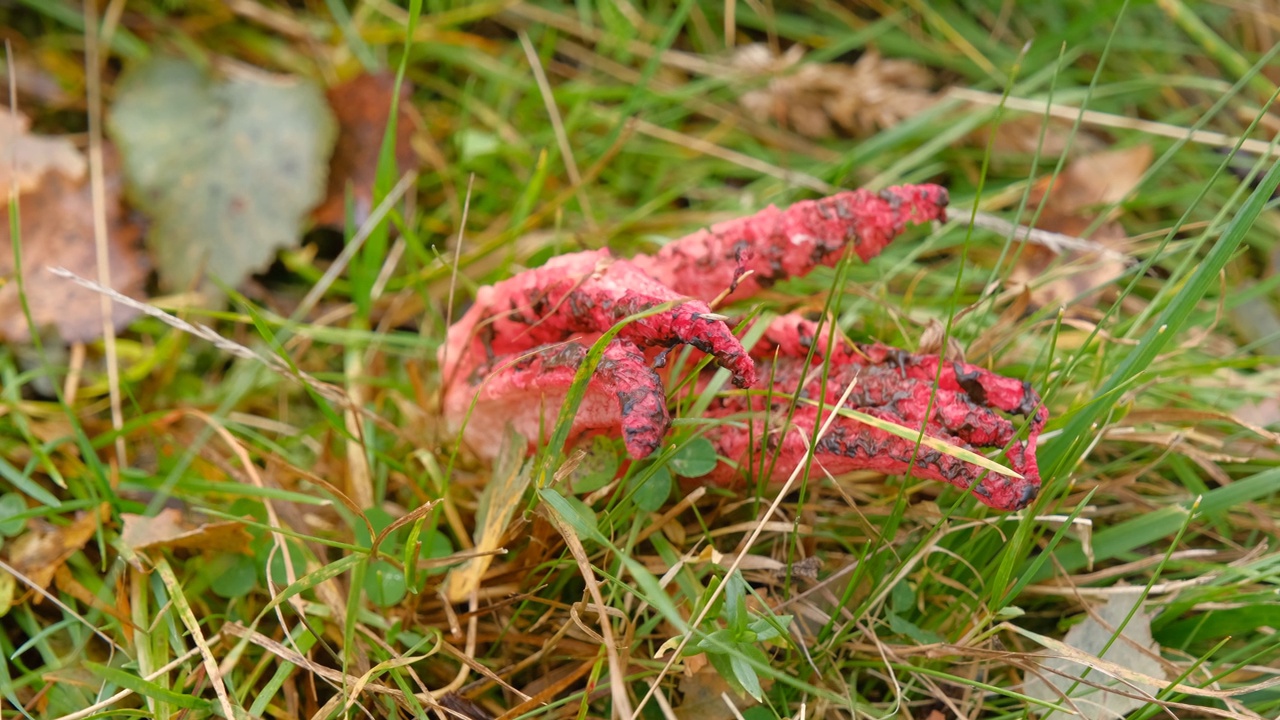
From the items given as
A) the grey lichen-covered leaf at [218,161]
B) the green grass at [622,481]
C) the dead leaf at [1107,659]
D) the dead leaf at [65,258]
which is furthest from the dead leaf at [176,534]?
the dead leaf at [1107,659]

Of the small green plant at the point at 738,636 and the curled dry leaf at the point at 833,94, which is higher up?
the curled dry leaf at the point at 833,94

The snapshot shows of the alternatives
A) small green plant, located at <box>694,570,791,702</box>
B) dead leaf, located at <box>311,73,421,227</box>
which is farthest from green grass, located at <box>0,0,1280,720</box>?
dead leaf, located at <box>311,73,421,227</box>

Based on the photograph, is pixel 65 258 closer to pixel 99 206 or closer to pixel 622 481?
pixel 99 206

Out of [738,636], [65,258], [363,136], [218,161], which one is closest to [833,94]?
[363,136]

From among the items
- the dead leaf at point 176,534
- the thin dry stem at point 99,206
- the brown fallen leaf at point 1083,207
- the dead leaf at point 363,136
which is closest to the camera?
the dead leaf at point 176,534

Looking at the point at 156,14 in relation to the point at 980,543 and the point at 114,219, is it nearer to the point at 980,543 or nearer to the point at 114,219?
the point at 114,219

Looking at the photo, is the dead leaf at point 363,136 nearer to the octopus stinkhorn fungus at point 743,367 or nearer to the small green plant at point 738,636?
the octopus stinkhorn fungus at point 743,367
